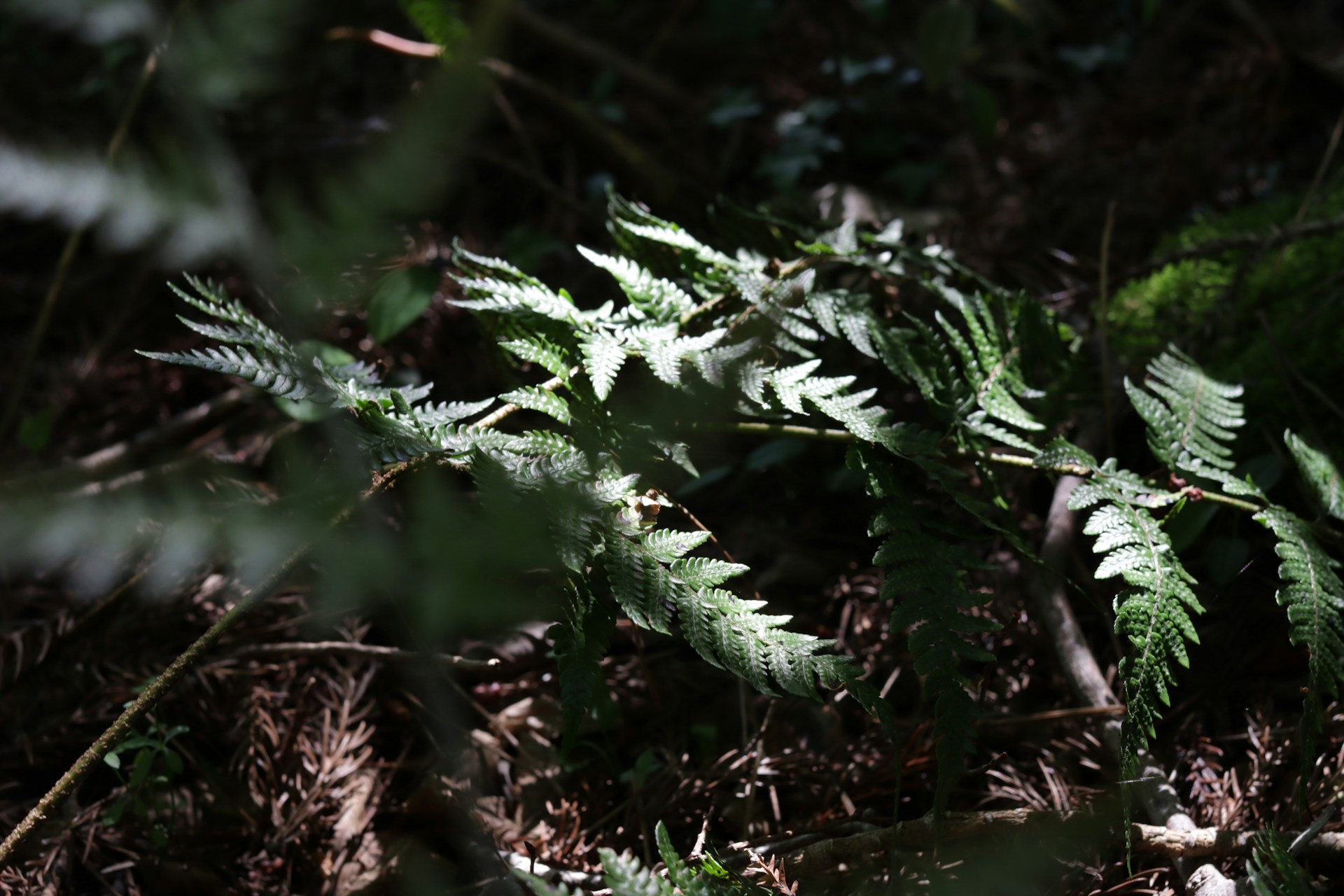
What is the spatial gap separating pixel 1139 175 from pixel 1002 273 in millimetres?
801

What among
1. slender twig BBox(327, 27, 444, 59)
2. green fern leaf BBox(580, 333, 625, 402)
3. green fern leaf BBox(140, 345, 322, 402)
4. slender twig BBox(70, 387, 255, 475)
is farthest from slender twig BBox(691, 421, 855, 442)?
slender twig BBox(327, 27, 444, 59)

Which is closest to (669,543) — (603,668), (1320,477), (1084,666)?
(603,668)

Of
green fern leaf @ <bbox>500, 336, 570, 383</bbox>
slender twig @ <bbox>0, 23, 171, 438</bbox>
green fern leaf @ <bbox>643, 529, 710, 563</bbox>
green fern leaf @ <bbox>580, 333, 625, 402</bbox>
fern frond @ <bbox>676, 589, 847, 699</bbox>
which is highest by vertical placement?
green fern leaf @ <bbox>580, 333, 625, 402</bbox>

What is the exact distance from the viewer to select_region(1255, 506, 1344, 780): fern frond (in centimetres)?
118

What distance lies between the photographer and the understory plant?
113 centimetres

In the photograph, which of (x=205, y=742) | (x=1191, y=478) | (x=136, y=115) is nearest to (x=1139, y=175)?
(x=1191, y=478)

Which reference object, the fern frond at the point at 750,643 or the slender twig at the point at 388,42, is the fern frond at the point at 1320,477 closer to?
the fern frond at the point at 750,643

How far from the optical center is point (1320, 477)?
1.47 m

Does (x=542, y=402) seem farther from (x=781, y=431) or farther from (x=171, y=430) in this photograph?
(x=171, y=430)

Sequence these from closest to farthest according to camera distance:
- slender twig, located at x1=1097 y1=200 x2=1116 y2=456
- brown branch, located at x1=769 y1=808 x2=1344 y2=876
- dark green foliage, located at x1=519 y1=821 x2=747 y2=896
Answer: dark green foliage, located at x1=519 y1=821 x2=747 y2=896
brown branch, located at x1=769 y1=808 x2=1344 y2=876
slender twig, located at x1=1097 y1=200 x2=1116 y2=456

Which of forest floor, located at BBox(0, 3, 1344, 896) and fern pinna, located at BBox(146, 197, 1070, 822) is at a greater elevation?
fern pinna, located at BBox(146, 197, 1070, 822)

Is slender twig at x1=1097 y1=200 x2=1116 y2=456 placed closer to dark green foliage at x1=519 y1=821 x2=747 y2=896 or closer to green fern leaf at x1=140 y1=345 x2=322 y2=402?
dark green foliage at x1=519 y1=821 x2=747 y2=896

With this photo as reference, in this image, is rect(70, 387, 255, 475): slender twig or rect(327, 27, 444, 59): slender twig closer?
rect(70, 387, 255, 475): slender twig

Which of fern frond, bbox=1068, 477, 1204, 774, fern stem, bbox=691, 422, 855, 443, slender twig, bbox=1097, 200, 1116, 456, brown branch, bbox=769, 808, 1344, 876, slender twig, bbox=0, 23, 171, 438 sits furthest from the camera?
slender twig, bbox=0, 23, 171, 438
